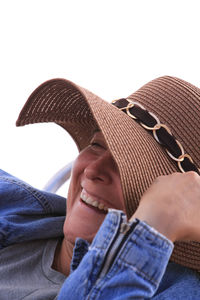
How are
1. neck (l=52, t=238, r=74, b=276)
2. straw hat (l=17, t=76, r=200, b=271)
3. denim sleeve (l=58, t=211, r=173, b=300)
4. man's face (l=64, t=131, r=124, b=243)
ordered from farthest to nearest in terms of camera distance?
neck (l=52, t=238, r=74, b=276) → man's face (l=64, t=131, r=124, b=243) → straw hat (l=17, t=76, r=200, b=271) → denim sleeve (l=58, t=211, r=173, b=300)

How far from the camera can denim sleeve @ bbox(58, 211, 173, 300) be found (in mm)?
703

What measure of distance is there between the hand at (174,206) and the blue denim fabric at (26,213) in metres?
0.40

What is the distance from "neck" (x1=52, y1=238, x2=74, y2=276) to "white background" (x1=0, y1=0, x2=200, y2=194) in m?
1.15

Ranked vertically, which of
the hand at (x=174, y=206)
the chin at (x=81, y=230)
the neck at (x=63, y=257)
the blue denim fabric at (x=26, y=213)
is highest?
the hand at (x=174, y=206)

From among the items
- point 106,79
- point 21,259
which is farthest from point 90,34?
point 21,259

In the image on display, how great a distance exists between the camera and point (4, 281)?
987 millimetres

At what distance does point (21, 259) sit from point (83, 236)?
18cm

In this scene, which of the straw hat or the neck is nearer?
the straw hat

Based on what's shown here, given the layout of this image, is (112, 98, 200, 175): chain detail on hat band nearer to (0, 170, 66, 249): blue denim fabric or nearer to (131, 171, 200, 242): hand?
(131, 171, 200, 242): hand

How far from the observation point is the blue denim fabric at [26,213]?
3.57 feet

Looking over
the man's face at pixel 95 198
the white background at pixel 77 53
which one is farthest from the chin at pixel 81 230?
the white background at pixel 77 53

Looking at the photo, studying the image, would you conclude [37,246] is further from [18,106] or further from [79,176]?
[18,106]

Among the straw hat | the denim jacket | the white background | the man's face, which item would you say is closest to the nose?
the man's face

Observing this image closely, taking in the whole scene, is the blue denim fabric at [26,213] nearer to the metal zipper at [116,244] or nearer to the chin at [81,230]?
the chin at [81,230]
